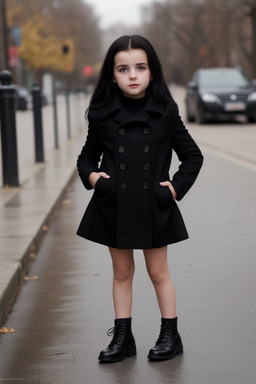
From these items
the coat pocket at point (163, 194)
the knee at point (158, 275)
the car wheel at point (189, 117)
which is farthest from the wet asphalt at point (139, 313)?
the car wheel at point (189, 117)

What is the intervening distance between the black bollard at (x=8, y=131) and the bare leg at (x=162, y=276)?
677 cm

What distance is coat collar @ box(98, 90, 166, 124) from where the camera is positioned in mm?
4336

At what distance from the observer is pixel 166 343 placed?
4.55 meters

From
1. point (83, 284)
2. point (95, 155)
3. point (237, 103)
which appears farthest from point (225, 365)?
point (237, 103)

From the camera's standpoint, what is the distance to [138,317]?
5.48 metres

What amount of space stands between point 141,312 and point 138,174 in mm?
1468

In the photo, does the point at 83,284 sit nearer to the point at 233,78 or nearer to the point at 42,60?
the point at 233,78

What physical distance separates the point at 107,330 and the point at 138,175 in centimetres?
119

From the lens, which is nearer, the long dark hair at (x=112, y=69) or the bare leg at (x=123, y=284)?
the long dark hair at (x=112, y=69)

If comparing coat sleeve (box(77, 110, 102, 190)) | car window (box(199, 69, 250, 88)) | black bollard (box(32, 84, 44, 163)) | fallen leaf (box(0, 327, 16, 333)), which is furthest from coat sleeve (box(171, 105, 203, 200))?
car window (box(199, 69, 250, 88))

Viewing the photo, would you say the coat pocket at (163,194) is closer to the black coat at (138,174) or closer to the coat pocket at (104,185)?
the black coat at (138,174)

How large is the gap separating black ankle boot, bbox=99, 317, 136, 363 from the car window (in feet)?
74.1

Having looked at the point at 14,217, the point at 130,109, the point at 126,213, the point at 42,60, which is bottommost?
the point at 42,60

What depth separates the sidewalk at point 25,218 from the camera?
A: 6.27 metres
